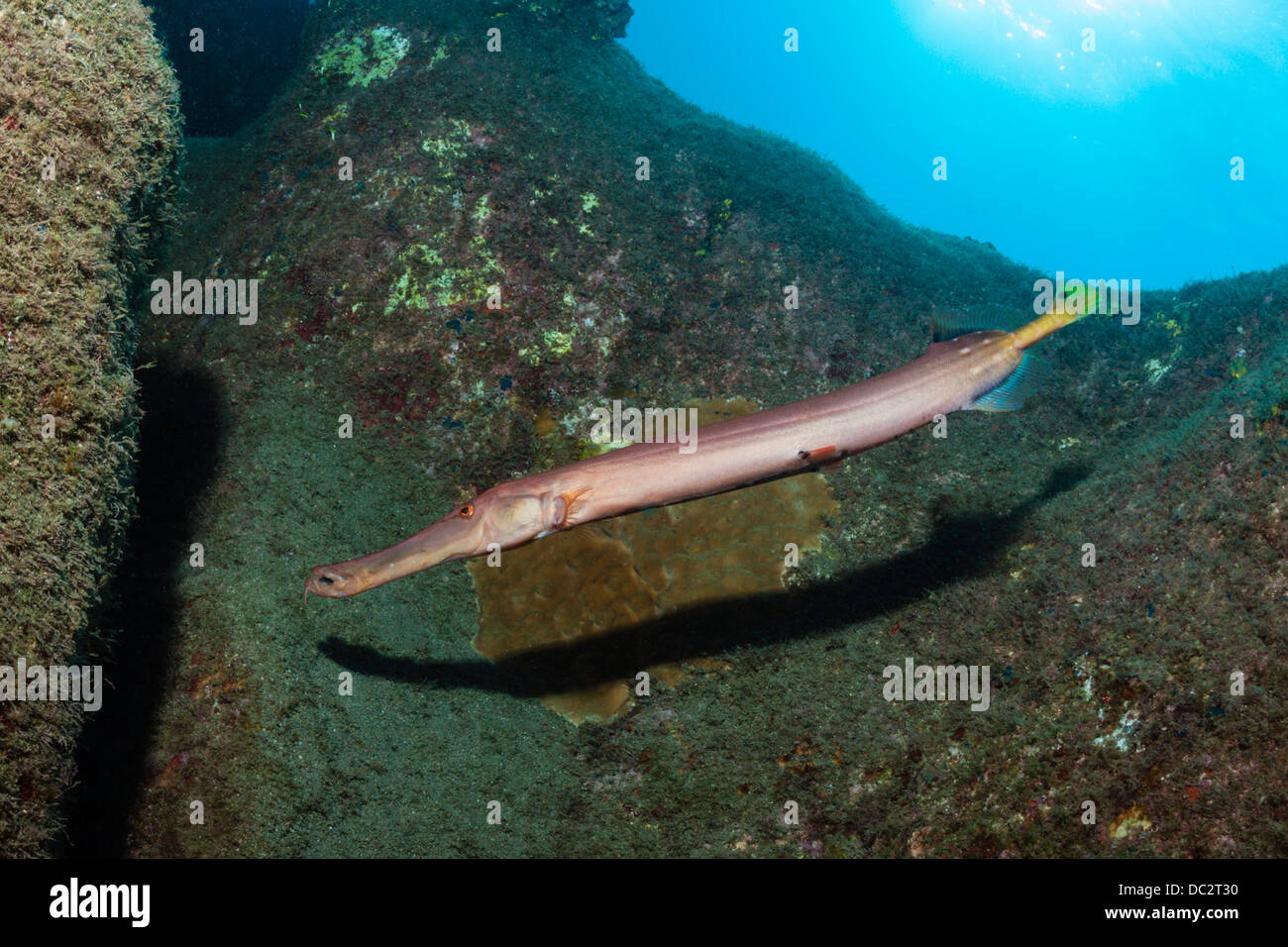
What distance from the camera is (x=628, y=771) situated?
492 cm

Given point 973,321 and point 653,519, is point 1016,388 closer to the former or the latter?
point 973,321

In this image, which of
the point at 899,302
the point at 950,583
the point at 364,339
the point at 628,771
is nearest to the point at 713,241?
the point at 899,302

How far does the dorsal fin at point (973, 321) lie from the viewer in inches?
143

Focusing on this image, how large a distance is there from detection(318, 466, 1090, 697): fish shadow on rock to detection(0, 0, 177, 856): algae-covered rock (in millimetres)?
2333

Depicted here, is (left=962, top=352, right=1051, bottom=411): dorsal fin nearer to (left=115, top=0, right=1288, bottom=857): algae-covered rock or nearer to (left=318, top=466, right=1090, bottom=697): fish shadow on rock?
(left=115, top=0, right=1288, bottom=857): algae-covered rock

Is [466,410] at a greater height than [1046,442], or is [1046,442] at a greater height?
[466,410]

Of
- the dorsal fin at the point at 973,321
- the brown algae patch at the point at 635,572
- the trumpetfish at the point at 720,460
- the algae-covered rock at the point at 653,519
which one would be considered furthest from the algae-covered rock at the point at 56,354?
the dorsal fin at the point at 973,321

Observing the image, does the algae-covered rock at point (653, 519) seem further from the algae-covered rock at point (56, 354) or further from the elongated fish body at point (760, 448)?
the elongated fish body at point (760, 448)

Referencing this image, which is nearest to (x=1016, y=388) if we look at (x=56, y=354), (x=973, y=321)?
(x=973, y=321)

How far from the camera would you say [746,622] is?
5.62 meters

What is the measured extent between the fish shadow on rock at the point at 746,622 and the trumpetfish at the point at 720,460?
8.04 feet

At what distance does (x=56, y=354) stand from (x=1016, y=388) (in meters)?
5.24
